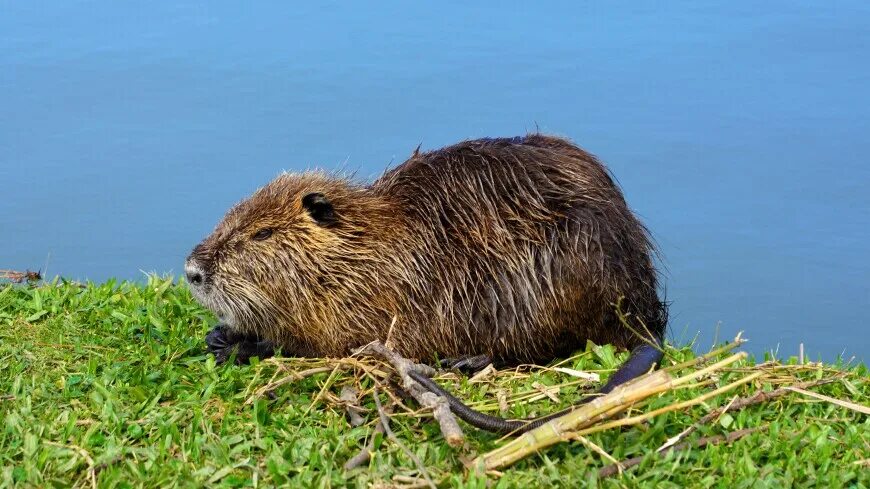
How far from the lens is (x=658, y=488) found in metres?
3.21

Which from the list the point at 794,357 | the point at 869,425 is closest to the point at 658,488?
the point at 869,425

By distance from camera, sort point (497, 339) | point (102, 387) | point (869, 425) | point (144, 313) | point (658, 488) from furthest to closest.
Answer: point (144, 313) → point (497, 339) → point (102, 387) → point (869, 425) → point (658, 488)

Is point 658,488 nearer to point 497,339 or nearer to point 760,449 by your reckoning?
point 760,449

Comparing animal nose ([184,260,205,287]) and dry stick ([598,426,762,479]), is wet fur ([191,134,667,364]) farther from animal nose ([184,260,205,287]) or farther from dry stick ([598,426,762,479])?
dry stick ([598,426,762,479])

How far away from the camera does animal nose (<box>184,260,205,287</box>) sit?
415cm

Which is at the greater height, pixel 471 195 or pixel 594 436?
pixel 471 195

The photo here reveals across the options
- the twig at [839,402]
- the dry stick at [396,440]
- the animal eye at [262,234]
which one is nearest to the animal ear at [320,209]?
the animal eye at [262,234]

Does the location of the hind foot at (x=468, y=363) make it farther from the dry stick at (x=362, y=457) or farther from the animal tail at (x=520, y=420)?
the dry stick at (x=362, y=457)

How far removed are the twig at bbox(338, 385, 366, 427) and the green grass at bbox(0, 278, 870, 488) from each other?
0.10 ft

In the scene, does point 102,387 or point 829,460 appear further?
point 102,387

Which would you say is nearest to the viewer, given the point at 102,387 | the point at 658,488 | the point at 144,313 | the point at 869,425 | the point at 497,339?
the point at 658,488

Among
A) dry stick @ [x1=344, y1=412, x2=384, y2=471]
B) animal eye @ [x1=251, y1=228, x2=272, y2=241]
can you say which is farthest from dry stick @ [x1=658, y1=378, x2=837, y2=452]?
animal eye @ [x1=251, y1=228, x2=272, y2=241]

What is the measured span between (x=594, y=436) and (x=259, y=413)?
3.27 ft

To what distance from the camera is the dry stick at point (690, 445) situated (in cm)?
326
